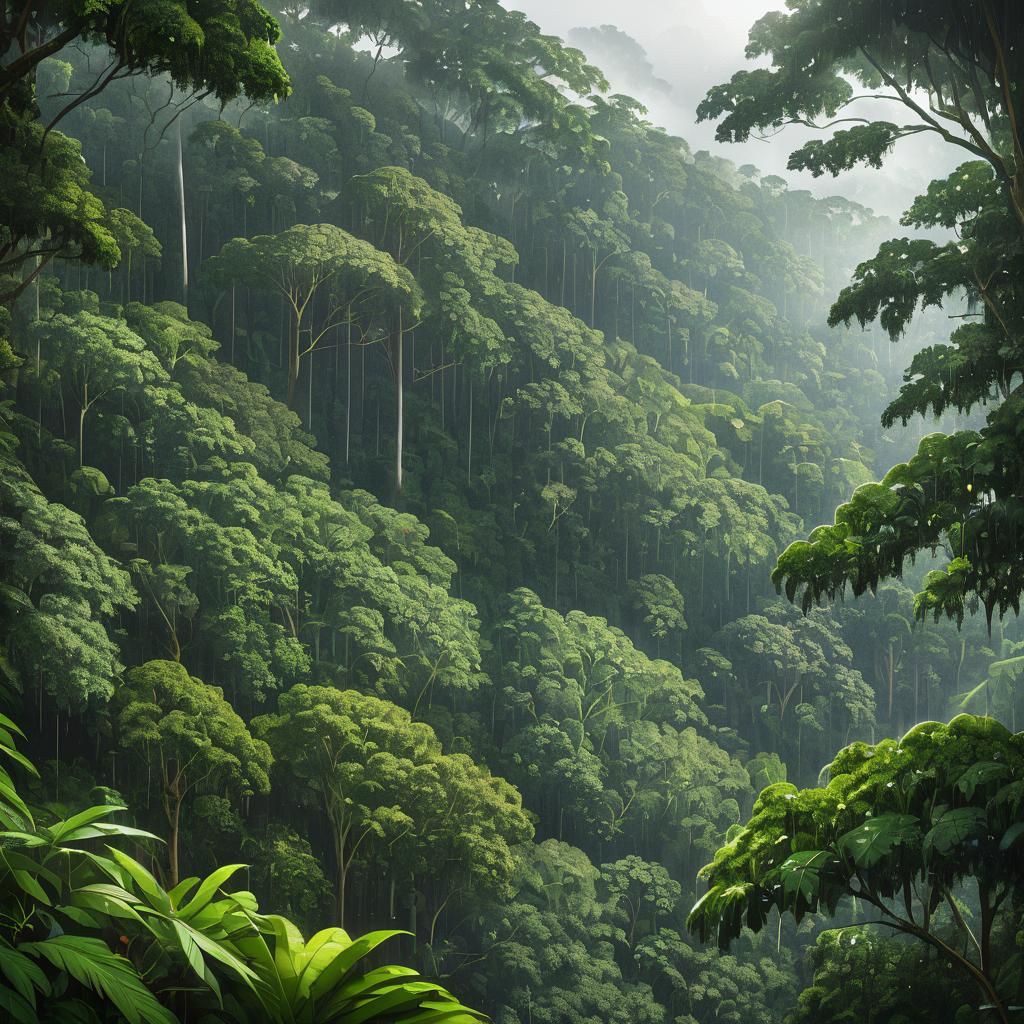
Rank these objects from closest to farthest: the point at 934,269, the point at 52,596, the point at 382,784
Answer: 1. the point at 934,269
2. the point at 52,596
3. the point at 382,784

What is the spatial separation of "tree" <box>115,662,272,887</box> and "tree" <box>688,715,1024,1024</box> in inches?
283

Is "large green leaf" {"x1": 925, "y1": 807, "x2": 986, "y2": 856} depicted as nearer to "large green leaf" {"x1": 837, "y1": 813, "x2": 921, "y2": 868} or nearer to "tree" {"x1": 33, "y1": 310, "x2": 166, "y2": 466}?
"large green leaf" {"x1": 837, "y1": 813, "x2": 921, "y2": 868}

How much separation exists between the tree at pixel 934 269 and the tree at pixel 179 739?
290 inches

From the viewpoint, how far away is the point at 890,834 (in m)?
4.41

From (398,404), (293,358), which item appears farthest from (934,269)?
(398,404)

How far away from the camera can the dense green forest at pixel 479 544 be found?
468 centimetres

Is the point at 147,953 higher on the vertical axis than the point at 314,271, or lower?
lower

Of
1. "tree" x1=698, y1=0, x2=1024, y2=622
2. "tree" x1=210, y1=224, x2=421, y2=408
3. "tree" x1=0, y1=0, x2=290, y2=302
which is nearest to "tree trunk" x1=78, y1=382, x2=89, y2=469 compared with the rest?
"tree" x1=210, y1=224, x2=421, y2=408

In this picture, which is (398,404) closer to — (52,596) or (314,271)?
(314,271)

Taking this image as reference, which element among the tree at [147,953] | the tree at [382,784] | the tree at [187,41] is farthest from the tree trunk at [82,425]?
the tree at [147,953]

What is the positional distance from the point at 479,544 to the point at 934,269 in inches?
445

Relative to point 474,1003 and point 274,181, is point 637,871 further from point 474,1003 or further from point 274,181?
point 274,181

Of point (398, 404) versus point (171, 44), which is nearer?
point (171, 44)

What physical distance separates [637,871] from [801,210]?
2295cm
